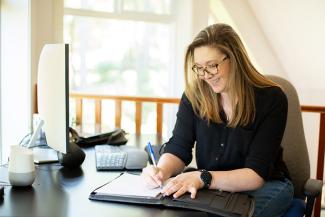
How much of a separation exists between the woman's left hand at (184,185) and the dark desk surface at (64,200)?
89mm

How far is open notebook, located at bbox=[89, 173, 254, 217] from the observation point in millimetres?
1001

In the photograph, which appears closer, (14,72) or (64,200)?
(64,200)

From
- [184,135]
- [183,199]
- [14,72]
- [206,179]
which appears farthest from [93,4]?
[183,199]

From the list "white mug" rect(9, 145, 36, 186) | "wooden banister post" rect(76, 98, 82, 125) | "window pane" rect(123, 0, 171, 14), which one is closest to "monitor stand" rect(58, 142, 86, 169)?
"white mug" rect(9, 145, 36, 186)

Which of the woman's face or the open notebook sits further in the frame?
the woman's face

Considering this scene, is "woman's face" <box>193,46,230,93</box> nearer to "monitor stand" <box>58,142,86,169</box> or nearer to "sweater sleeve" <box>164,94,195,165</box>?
"sweater sleeve" <box>164,94,195,165</box>

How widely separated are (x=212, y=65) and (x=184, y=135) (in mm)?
313

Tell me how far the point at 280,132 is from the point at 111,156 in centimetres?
64

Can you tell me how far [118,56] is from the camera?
425 centimetres

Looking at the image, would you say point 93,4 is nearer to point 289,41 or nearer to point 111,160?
point 289,41

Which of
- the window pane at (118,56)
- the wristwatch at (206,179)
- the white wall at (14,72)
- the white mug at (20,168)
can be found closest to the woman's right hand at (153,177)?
the wristwatch at (206,179)

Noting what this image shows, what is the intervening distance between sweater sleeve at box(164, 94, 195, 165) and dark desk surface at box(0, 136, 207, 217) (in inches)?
10.9

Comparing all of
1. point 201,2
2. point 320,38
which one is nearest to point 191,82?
point 201,2

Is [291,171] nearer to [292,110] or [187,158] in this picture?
[292,110]
